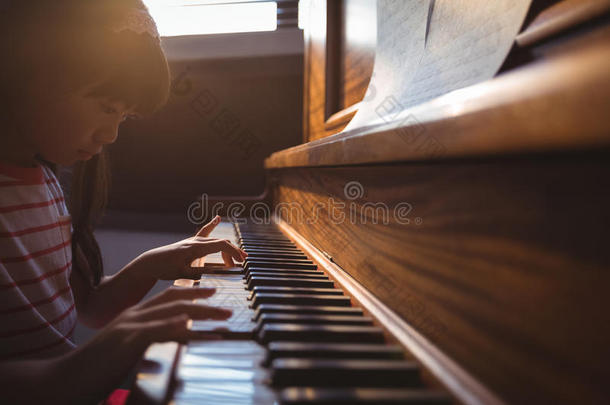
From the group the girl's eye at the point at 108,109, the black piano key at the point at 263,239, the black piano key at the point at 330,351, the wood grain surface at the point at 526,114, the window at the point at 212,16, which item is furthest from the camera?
the window at the point at 212,16

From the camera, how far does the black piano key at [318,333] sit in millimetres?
562

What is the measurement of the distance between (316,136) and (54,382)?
1450mm

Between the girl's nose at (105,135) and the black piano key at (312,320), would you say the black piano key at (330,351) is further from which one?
the girl's nose at (105,135)

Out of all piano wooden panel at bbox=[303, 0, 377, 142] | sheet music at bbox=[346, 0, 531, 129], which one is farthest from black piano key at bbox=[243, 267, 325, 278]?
piano wooden panel at bbox=[303, 0, 377, 142]

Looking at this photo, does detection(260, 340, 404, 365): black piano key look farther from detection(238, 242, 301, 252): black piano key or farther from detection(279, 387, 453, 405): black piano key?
detection(238, 242, 301, 252): black piano key

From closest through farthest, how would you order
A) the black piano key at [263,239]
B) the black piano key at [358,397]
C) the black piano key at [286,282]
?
1. the black piano key at [358,397]
2. the black piano key at [286,282]
3. the black piano key at [263,239]

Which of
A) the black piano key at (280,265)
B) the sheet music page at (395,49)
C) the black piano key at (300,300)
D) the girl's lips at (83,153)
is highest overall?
the sheet music page at (395,49)

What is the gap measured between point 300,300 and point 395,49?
667 mm

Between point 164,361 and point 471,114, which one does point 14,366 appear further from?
point 471,114

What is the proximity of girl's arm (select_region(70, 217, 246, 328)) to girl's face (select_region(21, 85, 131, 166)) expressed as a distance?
1.12 feet

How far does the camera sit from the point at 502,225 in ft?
1.32

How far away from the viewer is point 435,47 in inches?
32.1

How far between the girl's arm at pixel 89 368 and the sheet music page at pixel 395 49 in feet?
1.97

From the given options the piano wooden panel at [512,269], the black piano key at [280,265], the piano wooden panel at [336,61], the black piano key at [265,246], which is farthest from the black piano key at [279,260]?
the piano wooden panel at [336,61]
